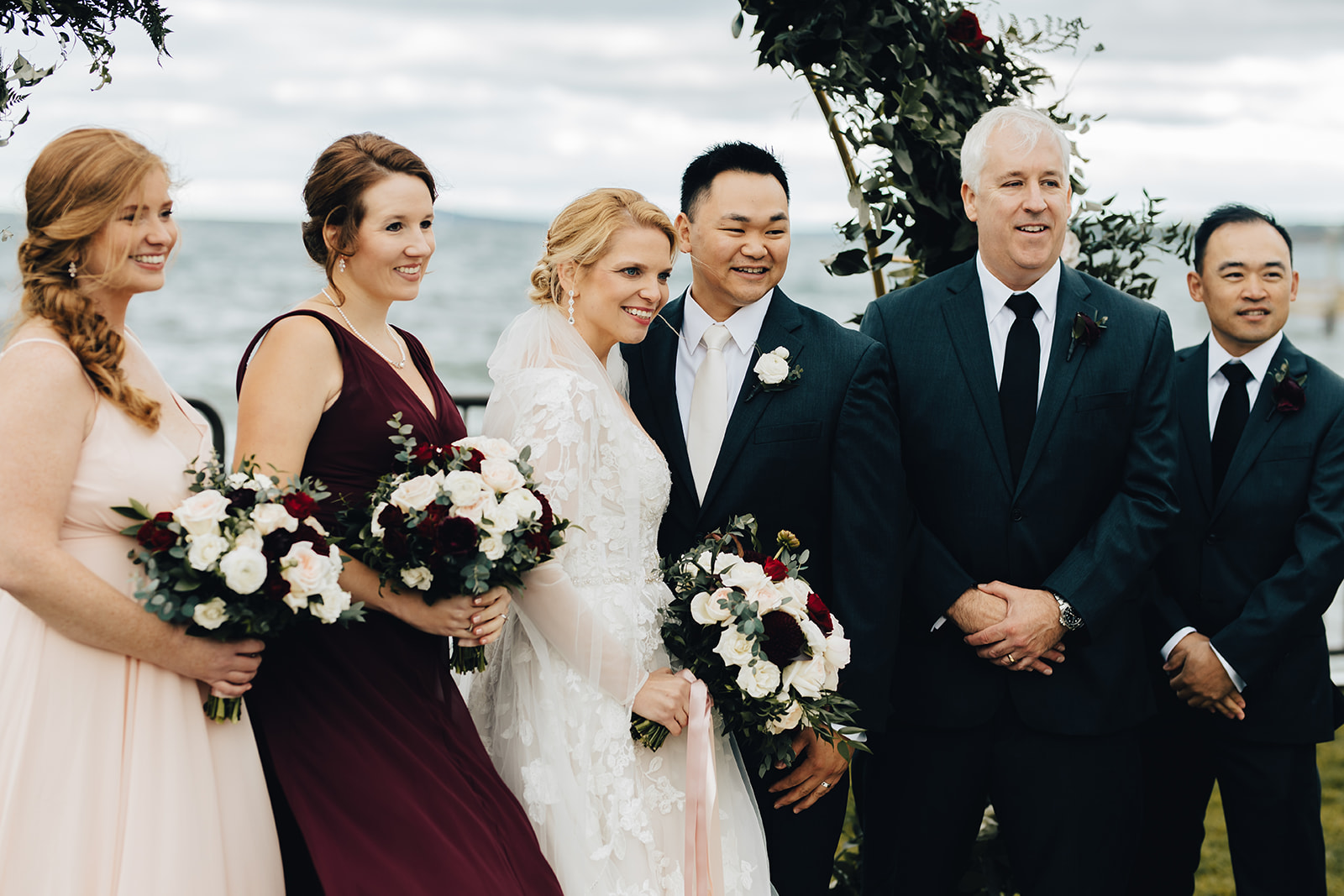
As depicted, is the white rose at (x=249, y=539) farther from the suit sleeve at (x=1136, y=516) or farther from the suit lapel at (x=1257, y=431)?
the suit lapel at (x=1257, y=431)

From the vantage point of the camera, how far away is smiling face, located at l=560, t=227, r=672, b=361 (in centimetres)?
310

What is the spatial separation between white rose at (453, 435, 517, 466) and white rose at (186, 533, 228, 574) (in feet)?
1.97

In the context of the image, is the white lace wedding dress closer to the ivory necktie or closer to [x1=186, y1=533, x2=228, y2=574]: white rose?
the ivory necktie

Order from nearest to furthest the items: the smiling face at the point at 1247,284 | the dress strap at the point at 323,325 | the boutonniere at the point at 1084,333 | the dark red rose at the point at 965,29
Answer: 1. the dress strap at the point at 323,325
2. the boutonniere at the point at 1084,333
3. the smiling face at the point at 1247,284
4. the dark red rose at the point at 965,29

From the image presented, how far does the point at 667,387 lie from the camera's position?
11.0 ft

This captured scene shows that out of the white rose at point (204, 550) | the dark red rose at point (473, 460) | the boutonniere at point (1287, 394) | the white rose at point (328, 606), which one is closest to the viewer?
the white rose at point (204, 550)

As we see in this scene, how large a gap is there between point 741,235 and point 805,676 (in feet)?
4.32

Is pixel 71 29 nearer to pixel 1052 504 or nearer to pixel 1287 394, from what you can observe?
pixel 1052 504

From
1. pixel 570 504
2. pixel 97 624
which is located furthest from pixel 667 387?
pixel 97 624

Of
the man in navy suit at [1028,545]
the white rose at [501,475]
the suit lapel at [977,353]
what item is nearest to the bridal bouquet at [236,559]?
the white rose at [501,475]

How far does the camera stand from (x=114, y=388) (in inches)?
95.7

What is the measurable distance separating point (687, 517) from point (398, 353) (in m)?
0.95

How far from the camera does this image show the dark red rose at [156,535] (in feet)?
7.55

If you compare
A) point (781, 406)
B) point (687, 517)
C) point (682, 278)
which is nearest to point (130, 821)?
point (687, 517)
